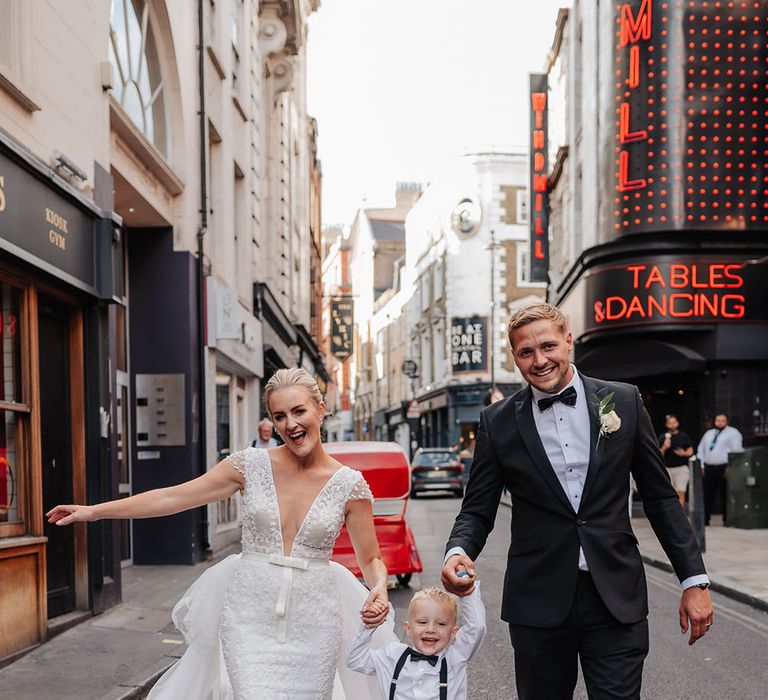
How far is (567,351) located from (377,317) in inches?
3013

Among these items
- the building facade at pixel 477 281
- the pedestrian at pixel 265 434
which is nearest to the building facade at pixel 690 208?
the pedestrian at pixel 265 434

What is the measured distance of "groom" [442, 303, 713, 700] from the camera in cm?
338

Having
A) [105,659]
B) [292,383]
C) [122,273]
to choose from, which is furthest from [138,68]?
[292,383]

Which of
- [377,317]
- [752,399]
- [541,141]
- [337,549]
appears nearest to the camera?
[337,549]

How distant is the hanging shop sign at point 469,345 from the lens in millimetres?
48844

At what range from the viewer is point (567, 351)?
3529 mm

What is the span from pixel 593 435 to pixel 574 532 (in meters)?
0.35

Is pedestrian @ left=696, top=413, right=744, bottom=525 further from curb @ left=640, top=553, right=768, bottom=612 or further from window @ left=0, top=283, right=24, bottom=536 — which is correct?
window @ left=0, top=283, right=24, bottom=536

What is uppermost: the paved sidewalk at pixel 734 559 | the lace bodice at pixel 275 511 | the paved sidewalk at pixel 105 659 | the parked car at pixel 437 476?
the lace bodice at pixel 275 511

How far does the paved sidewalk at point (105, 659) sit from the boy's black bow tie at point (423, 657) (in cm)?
270

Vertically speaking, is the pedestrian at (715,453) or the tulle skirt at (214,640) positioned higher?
the tulle skirt at (214,640)

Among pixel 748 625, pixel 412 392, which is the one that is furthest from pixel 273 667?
pixel 412 392

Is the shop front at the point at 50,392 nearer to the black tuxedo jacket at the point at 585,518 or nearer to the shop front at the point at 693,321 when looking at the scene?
the black tuxedo jacket at the point at 585,518

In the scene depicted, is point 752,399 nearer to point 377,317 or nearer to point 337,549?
point 337,549
